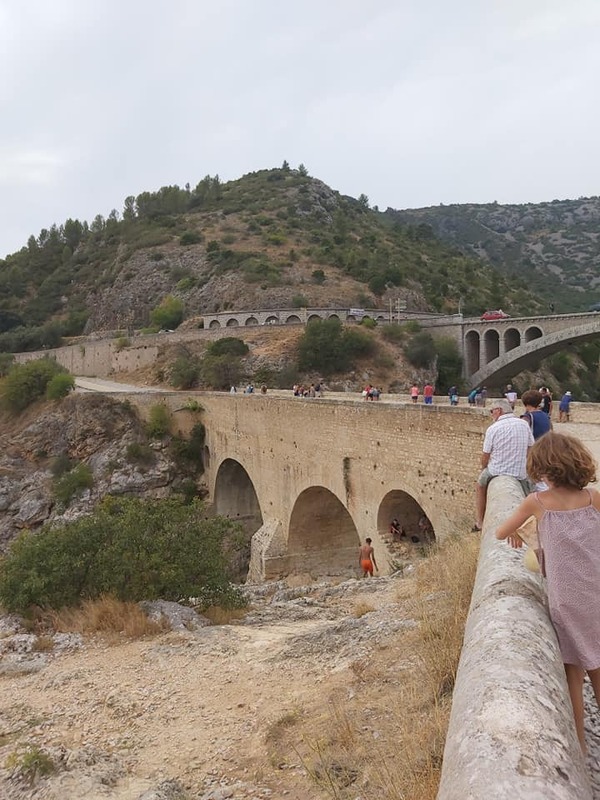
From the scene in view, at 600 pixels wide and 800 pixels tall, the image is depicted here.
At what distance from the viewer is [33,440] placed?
1031 inches

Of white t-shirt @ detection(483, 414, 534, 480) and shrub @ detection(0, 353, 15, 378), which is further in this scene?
shrub @ detection(0, 353, 15, 378)

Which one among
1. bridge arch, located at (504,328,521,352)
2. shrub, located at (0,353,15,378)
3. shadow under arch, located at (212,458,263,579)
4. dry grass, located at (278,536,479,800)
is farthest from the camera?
shrub, located at (0,353,15,378)

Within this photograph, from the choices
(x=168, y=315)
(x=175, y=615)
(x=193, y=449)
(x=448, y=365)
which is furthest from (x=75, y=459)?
(x=168, y=315)

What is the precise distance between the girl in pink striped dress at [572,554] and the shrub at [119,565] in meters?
6.11

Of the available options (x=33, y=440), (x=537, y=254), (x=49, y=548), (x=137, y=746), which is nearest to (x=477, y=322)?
(x=33, y=440)

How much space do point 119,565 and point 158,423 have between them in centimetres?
1794

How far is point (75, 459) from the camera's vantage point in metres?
24.9

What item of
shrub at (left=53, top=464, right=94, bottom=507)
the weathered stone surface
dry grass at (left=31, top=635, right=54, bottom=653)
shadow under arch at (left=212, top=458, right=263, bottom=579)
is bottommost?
shadow under arch at (left=212, top=458, right=263, bottom=579)

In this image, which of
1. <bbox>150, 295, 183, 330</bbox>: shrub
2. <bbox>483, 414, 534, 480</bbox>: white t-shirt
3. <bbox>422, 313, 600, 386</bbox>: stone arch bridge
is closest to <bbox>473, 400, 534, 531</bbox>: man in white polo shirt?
<bbox>483, 414, 534, 480</bbox>: white t-shirt

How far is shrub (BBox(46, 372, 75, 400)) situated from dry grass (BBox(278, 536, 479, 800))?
27.1 metres

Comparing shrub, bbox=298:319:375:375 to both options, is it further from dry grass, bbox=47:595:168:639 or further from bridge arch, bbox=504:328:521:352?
dry grass, bbox=47:595:168:639

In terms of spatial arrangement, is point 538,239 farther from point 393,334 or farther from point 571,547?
point 571,547

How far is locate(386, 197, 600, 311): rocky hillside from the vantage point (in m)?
83.9

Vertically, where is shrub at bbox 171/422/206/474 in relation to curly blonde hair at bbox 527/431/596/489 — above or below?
below
